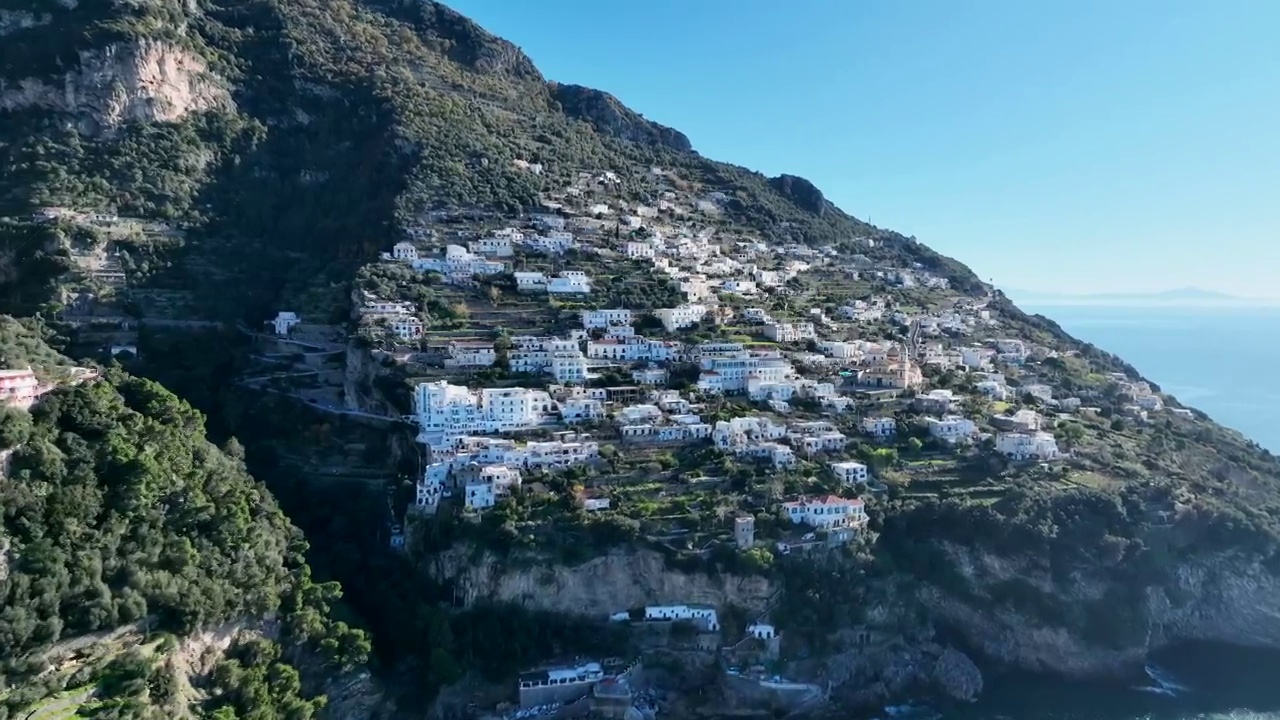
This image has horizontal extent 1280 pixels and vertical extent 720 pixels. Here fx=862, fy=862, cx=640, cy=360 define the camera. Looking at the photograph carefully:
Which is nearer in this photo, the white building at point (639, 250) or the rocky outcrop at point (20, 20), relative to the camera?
the rocky outcrop at point (20, 20)

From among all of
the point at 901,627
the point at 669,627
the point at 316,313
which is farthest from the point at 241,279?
the point at 901,627

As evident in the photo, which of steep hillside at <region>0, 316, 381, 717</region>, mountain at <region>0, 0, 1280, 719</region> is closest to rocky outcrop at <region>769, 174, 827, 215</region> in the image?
mountain at <region>0, 0, 1280, 719</region>

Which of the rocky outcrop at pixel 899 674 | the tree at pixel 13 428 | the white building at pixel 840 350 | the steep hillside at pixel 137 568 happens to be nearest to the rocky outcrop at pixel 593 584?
the rocky outcrop at pixel 899 674

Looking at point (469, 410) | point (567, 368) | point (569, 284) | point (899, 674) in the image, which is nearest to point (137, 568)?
point (469, 410)

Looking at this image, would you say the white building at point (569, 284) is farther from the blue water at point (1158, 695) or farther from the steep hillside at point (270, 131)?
the blue water at point (1158, 695)

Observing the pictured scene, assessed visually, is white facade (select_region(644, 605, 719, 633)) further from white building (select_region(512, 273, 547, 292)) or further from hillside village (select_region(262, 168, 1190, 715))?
white building (select_region(512, 273, 547, 292))

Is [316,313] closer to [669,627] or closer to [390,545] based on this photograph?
[390,545]
